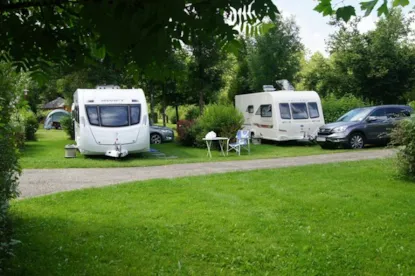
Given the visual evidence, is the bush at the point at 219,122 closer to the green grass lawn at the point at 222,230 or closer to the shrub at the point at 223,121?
the shrub at the point at 223,121

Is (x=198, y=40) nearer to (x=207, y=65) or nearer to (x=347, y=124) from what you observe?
(x=347, y=124)

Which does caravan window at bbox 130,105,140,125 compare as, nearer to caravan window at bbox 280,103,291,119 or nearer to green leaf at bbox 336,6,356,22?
caravan window at bbox 280,103,291,119

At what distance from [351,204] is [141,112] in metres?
10.4

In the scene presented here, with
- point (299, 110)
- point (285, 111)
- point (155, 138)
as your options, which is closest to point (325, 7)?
point (285, 111)

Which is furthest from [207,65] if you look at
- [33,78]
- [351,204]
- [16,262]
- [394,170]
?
[33,78]

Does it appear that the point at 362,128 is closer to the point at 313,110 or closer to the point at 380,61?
the point at 313,110

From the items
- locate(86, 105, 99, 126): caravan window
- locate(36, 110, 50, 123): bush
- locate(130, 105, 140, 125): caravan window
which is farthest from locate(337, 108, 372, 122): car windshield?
locate(36, 110, 50, 123): bush

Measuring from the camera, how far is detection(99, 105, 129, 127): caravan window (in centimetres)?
1541

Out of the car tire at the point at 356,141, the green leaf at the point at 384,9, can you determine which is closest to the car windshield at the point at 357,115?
the car tire at the point at 356,141

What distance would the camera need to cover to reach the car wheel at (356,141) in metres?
16.9

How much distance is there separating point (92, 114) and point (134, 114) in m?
1.50

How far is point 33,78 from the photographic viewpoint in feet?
6.22

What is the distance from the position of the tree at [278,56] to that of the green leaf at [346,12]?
26029mm

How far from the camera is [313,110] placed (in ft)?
65.6
